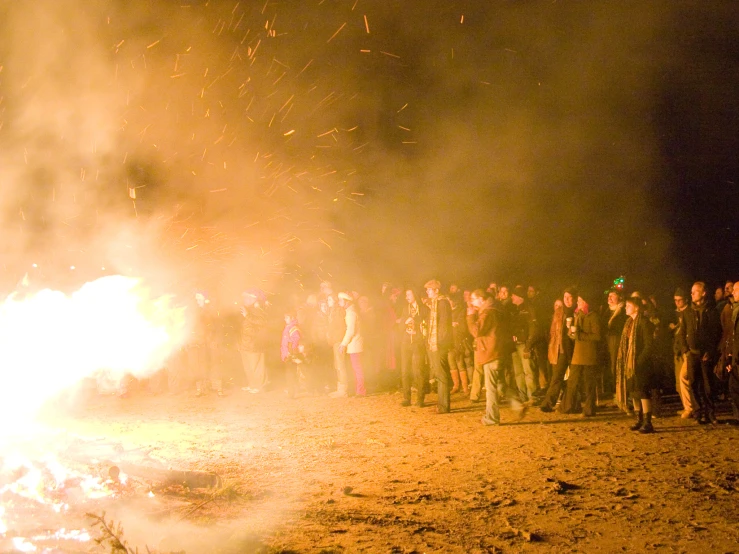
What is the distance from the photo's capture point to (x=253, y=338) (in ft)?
38.1

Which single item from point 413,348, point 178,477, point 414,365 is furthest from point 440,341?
point 178,477

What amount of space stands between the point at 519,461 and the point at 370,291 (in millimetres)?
10575

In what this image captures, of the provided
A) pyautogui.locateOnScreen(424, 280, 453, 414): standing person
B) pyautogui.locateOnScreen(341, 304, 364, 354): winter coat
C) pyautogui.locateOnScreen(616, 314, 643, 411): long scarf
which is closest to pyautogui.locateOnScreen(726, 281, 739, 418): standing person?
pyautogui.locateOnScreen(616, 314, 643, 411): long scarf

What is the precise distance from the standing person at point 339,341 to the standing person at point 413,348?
1.49 meters

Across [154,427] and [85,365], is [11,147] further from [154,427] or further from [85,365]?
[154,427]

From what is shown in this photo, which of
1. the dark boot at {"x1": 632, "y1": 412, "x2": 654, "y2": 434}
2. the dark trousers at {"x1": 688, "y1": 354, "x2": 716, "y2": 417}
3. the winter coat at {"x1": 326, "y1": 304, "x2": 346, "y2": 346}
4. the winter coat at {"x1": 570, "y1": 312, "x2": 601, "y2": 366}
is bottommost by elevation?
the dark boot at {"x1": 632, "y1": 412, "x2": 654, "y2": 434}

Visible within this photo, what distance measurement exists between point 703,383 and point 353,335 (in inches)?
216

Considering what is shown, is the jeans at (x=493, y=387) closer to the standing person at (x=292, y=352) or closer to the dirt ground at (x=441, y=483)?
the dirt ground at (x=441, y=483)

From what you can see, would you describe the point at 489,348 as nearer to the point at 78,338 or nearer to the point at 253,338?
the point at 253,338

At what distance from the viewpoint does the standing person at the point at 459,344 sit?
399 inches

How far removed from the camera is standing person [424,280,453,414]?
878 centimetres

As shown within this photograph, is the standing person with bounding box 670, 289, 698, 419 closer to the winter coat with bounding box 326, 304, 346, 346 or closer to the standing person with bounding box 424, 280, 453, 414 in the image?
the standing person with bounding box 424, 280, 453, 414

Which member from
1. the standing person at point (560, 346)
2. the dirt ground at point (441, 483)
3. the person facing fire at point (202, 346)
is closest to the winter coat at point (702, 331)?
the dirt ground at point (441, 483)

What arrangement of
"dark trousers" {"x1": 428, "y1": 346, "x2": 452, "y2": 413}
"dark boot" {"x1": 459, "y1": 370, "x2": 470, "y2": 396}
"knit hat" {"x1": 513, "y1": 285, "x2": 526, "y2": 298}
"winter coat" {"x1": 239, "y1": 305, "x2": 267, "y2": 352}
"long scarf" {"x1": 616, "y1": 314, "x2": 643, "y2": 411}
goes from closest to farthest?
"long scarf" {"x1": 616, "y1": 314, "x2": 643, "y2": 411}, "dark trousers" {"x1": 428, "y1": 346, "x2": 452, "y2": 413}, "knit hat" {"x1": 513, "y1": 285, "x2": 526, "y2": 298}, "dark boot" {"x1": 459, "y1": 370, "x2": 470, "y2": 396}, "winter coat" {"x1": 239, "y1": 305, "x2": 267, "y2": 352}
